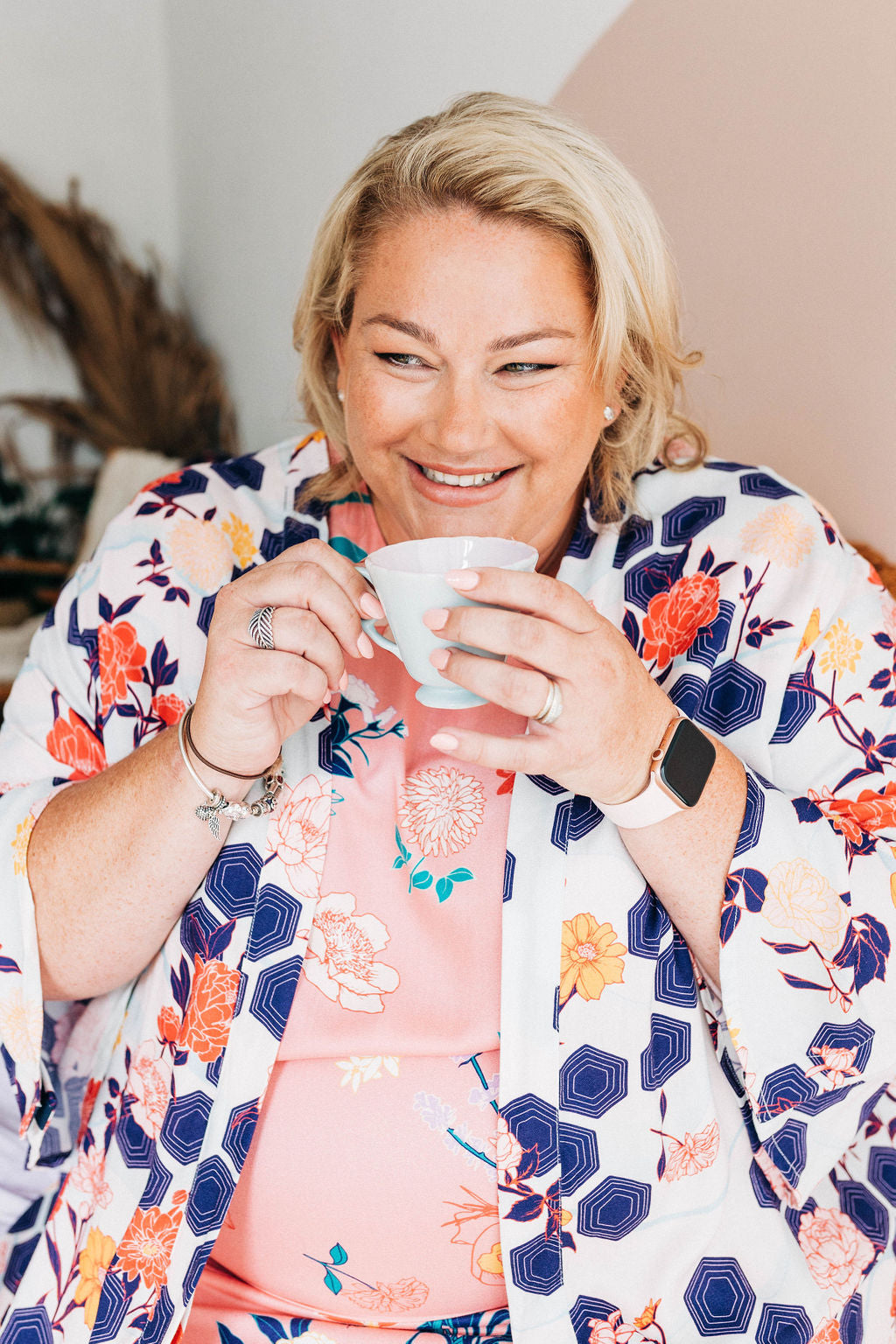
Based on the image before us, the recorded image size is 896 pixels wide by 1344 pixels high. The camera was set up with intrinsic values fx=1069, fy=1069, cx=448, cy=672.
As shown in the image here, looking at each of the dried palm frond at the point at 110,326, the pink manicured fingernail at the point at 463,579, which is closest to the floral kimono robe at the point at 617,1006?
the pink manicured fingernail at the point at 463,579

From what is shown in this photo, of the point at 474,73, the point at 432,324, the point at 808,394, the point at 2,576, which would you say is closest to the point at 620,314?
the point at 432,324

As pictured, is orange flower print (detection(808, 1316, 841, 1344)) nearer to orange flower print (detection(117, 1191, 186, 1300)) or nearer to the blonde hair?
orange flower print (detection(117, 1191, 186, 1300))

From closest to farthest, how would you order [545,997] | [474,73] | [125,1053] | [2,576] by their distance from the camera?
[545,997]
[125,1053]
[474,73]
[2,576]

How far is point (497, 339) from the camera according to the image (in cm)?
102

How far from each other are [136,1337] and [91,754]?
1.90 feet

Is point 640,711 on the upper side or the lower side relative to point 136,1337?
upper

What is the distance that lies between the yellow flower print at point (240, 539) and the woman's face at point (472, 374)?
0.21 m

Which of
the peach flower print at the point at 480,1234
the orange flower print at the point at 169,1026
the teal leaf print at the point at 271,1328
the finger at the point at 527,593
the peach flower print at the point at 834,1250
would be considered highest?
the finger at the point at 527,593

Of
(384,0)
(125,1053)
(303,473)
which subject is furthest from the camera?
(384,0)

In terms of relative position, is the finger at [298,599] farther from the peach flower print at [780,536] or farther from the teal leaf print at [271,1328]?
the teal leaf print at [271,1328]

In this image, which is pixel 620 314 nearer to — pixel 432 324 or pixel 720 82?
pixel 432 324

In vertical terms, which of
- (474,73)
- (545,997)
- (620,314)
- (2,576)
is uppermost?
(474,73)

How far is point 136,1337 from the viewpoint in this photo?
101 centimetres

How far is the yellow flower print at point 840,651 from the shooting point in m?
1.09
